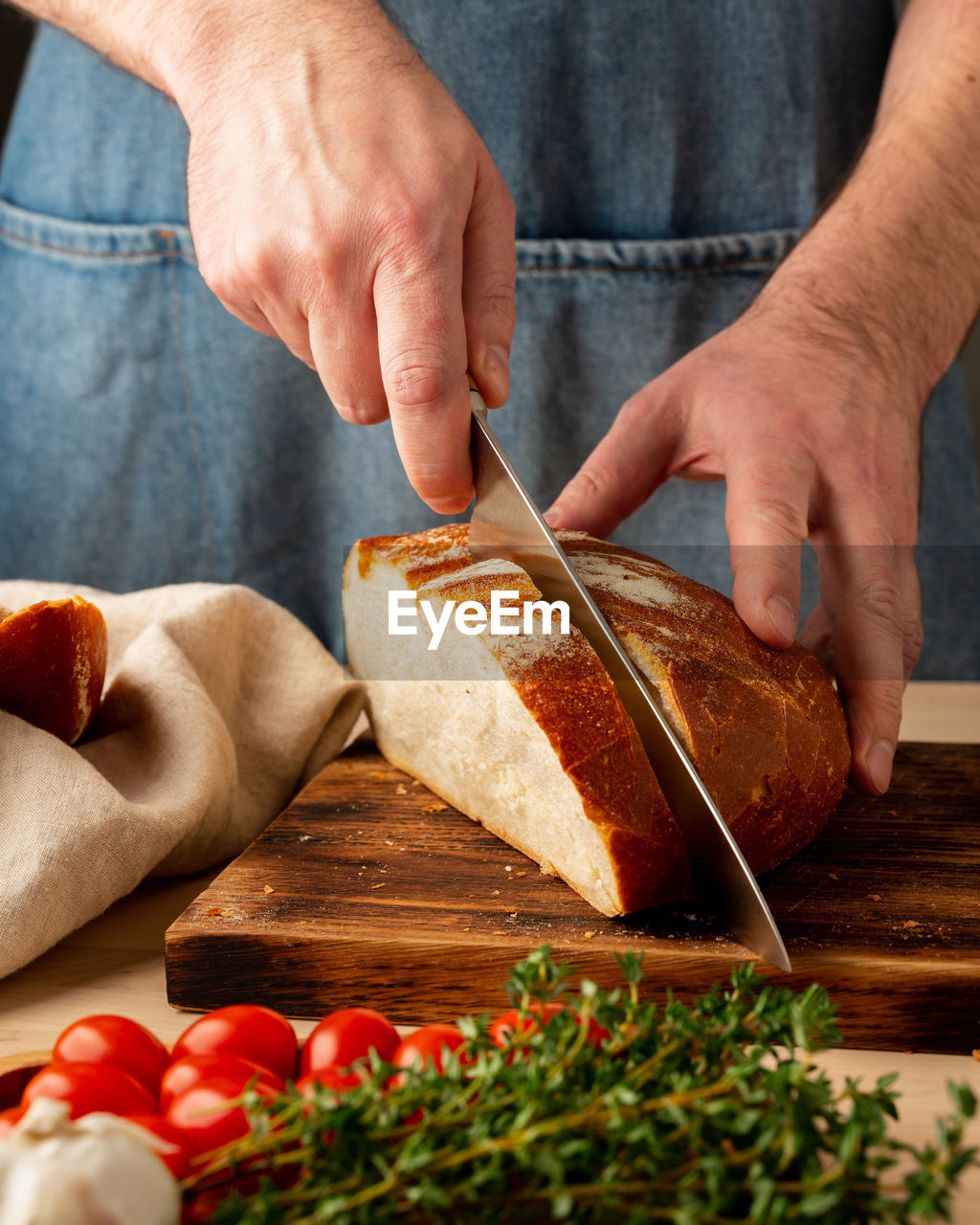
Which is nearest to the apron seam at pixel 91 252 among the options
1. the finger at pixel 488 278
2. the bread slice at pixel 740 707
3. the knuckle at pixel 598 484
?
the knuckle at pixel 598 484

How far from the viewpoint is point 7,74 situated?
293cm

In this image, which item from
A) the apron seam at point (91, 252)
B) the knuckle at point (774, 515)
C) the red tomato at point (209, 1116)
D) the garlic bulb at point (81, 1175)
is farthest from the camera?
the apron seam at point (91, 252)

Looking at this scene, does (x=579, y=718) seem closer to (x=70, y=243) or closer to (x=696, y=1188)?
(x=696, y=1188)

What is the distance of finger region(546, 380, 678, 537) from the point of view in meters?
1.66

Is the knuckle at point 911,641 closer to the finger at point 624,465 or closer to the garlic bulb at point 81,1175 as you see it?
the finger at point 624,465

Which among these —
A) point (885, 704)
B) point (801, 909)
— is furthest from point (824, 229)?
point (801, 909)

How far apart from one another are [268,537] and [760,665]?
1386 mm

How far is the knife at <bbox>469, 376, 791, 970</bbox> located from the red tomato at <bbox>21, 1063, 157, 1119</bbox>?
564 mm

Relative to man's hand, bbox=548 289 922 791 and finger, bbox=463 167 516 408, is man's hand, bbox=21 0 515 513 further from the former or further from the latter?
man's hand, bbox=548 289 922 791

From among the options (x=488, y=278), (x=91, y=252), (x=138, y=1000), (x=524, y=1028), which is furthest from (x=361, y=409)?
(x=91, y=252)

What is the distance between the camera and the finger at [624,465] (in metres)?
1.66

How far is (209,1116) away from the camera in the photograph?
68cm

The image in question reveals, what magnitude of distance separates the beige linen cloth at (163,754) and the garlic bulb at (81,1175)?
53cm

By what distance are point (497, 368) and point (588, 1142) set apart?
916 mm
